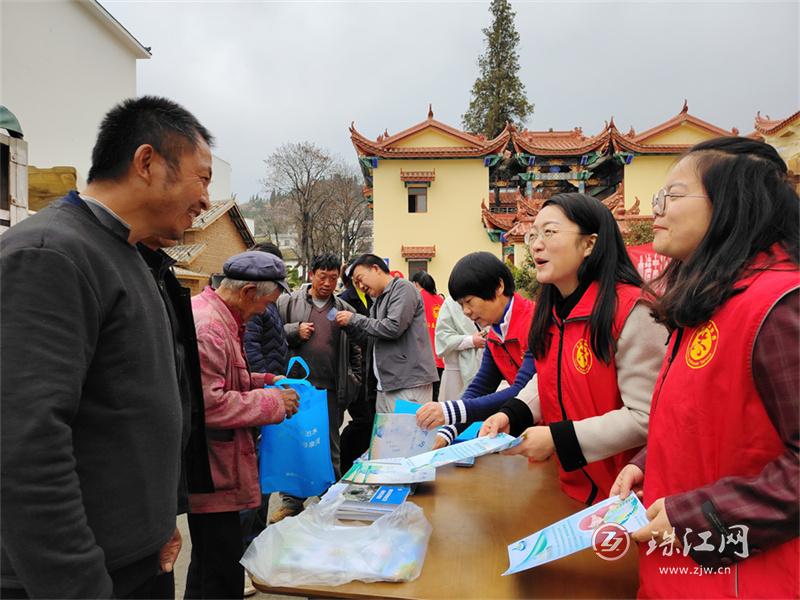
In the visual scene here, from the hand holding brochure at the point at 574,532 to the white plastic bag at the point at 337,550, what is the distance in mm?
245

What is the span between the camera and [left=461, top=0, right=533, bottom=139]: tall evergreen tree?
26.4 meters

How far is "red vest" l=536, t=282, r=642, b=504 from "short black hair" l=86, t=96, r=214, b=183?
1174 millimetres

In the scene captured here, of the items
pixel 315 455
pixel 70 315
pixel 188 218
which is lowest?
pixel 315 455

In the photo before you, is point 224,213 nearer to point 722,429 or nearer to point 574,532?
point 574,532

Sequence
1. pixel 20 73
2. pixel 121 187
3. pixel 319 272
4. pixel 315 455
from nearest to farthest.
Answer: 1. pixel 121 187
2. pixel 315 455
3. pixel 319 272
4. pixel 20 73

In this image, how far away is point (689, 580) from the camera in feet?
2.88

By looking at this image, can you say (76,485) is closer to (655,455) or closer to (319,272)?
(655,455)

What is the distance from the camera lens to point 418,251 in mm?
18969

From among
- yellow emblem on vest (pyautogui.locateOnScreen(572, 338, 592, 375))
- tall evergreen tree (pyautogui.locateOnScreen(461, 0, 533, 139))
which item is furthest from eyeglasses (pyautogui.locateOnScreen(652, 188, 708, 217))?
tall evergreen tree (pyautogui.locateOnScreen(461, 0, 533, 139))

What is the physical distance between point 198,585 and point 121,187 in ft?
4.94

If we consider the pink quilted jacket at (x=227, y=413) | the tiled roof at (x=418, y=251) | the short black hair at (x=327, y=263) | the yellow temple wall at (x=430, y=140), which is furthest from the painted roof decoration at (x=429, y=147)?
the pink quilted jacket at (x=227, y=413)

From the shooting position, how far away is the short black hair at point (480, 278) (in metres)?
2.22

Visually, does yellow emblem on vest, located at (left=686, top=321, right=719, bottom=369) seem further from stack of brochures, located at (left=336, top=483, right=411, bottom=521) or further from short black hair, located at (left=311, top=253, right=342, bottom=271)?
short black hair, located at (left=311, top=253, right=342, bottom=271)

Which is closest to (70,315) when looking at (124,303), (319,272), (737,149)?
(124,303)
